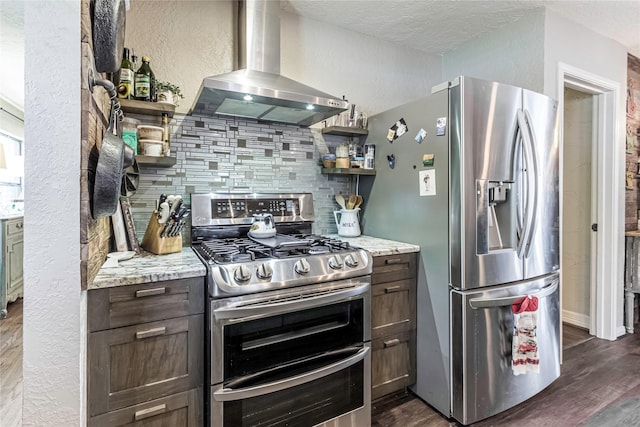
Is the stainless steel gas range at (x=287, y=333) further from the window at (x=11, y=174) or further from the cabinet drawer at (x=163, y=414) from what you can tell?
the window at (x=11, y=174)

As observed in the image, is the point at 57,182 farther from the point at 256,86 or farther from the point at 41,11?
the point at 256,86

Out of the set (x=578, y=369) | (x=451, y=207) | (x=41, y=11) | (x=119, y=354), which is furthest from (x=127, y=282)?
(x=578, y=369)

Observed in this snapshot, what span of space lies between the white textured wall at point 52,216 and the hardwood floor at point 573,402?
151 cm

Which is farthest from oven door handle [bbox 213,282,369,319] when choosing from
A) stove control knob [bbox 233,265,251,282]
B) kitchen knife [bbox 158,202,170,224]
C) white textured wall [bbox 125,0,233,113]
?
white textured wall [bbox 125,0,233,113]

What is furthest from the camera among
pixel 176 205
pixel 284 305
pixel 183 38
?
pixel 183 38

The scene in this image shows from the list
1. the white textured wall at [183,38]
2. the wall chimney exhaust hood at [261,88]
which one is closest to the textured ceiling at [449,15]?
the wall chimney exhaust hood at [261,88]

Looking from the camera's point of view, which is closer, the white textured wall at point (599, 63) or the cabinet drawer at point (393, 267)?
the cabinet drawer at point (393, 267)

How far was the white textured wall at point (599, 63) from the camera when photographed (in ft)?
7.76

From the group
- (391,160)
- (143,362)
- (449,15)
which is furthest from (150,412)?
(449,15)

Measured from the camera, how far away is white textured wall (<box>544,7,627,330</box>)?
2.37 m

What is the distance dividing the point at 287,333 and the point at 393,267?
29.3 inches

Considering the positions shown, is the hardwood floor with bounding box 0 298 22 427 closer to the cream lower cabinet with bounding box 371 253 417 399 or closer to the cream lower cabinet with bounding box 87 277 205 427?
the cream lower cabinet with bounding box 87 277 205 427

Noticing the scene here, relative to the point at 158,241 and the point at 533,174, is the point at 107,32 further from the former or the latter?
the point at 533,174

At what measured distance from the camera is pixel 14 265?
5.06ft
